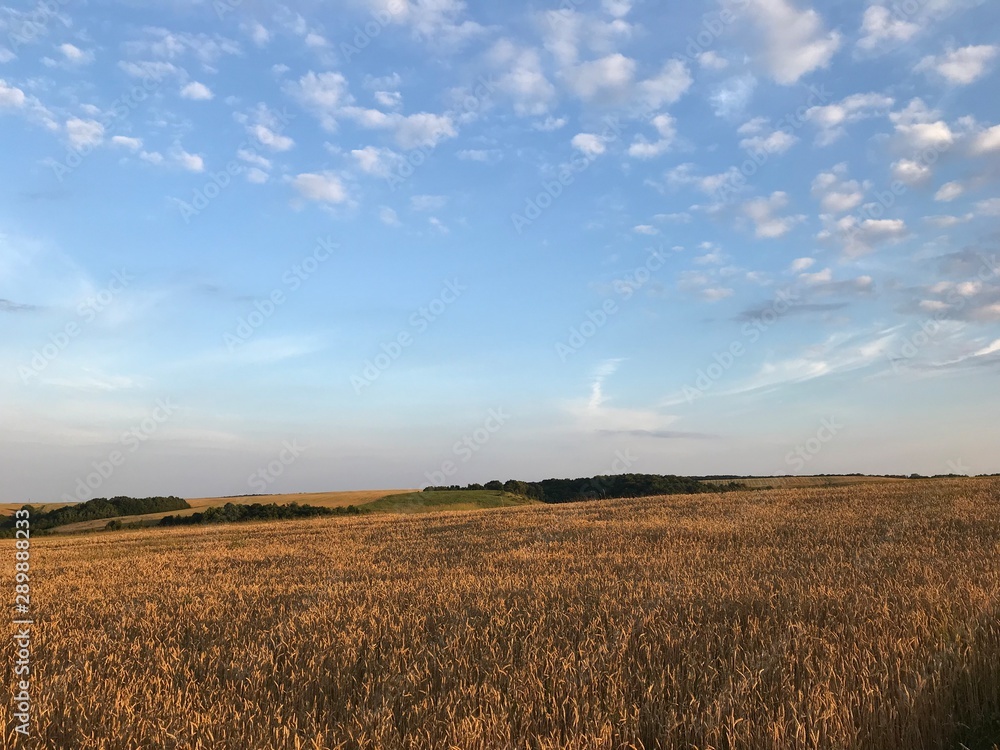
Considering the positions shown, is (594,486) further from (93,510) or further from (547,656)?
(547,656)

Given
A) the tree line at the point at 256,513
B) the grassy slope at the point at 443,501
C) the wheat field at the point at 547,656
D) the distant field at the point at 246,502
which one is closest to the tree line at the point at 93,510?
the distant field at the point at 246,502

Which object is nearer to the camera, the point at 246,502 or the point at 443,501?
the point at 246,502

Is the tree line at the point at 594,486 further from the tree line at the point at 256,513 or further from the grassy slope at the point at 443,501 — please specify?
the tree line at the point at 256,513

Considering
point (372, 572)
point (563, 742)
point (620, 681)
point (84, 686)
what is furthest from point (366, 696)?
point (372, 572)

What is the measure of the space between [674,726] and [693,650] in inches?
68.3

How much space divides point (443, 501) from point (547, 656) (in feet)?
199

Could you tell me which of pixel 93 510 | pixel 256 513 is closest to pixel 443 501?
pixel 256 513

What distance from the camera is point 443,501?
64.6 metres

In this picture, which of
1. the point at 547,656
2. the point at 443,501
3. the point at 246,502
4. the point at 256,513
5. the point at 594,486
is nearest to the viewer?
the point at 547,656

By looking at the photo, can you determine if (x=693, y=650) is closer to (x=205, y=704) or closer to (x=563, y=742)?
(x=563, y=742)

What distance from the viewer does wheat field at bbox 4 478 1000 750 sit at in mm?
4086

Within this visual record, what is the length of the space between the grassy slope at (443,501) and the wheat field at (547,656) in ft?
163

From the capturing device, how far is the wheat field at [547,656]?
409 cm

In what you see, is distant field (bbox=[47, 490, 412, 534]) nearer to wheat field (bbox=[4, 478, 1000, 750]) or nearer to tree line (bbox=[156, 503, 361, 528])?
tree line (bbox=[156, 503, 361, 528])
